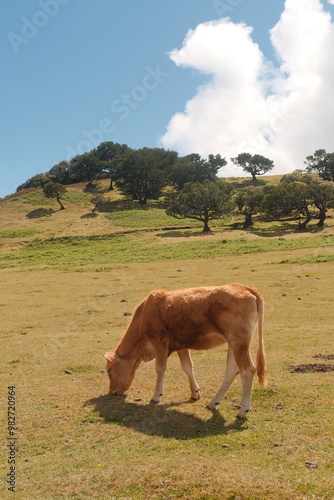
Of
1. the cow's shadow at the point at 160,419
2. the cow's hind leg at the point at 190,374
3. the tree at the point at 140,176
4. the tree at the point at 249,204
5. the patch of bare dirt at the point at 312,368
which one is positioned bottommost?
the patch of bare dirt at the point at 312,368

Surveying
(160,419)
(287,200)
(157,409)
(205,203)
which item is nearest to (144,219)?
(205,203)

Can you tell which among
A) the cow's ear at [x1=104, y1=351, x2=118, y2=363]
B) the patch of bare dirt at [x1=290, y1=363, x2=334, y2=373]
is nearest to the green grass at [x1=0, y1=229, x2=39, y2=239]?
the cow's ear at [x1=104, y1=351, x2=118, y2=363]

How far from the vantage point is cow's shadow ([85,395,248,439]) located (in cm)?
803

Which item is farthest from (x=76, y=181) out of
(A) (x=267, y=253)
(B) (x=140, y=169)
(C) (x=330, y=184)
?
(A) (x=267, y=253)

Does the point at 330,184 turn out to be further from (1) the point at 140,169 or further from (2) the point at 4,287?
(2) the point at 4,287

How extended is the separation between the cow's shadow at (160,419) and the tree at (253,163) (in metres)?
133

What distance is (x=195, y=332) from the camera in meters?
9.22

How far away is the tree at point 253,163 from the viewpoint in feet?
449

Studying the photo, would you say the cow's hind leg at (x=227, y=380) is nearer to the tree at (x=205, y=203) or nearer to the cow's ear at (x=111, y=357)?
the cow's ear at (x=111, y=357)

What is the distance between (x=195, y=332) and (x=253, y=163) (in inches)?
5311

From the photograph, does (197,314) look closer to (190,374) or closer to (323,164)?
(190,374)

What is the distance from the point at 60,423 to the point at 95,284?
72.6 feet

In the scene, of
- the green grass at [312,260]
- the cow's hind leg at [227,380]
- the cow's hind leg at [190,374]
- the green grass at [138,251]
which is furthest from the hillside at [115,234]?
the cow's hind leg at [227,380]

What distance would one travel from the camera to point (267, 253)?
134ft
